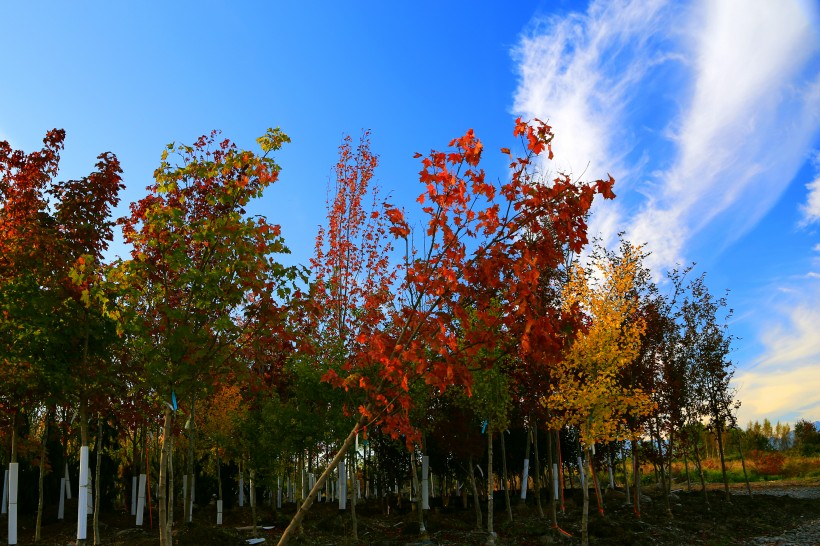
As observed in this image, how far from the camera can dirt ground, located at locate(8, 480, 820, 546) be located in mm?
17391

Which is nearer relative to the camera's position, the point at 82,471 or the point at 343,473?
the point at 82,471

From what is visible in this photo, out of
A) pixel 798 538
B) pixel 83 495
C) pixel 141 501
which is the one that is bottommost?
pixel 798 538

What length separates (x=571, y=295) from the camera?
17.0 meters

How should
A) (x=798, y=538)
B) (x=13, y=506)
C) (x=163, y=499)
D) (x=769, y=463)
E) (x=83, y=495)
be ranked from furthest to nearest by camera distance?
(x=769, y=463), (x=798, y=538), (x=13, y=506), (x=83, y=495), (x=163, y=499)

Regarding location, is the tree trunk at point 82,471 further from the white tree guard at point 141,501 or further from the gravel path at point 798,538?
the gravel path at point 798,538

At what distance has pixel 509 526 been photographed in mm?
19875

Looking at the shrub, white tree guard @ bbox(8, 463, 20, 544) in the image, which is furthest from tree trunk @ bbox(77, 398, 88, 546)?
the shrub

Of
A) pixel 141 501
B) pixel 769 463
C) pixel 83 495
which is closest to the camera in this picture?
pixel 83 495

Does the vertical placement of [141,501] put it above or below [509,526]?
above

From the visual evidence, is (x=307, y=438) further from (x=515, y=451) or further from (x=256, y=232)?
(x=515, y=451)

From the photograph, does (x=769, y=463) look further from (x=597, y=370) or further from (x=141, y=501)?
(x=141, y=501)

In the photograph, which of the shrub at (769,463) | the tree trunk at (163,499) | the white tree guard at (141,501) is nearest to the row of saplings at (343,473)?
the white tree guard at (141,501)

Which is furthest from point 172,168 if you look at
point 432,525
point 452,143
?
point 432,525

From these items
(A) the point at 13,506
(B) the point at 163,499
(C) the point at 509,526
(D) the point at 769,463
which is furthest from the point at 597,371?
(D) the point at 769,463
